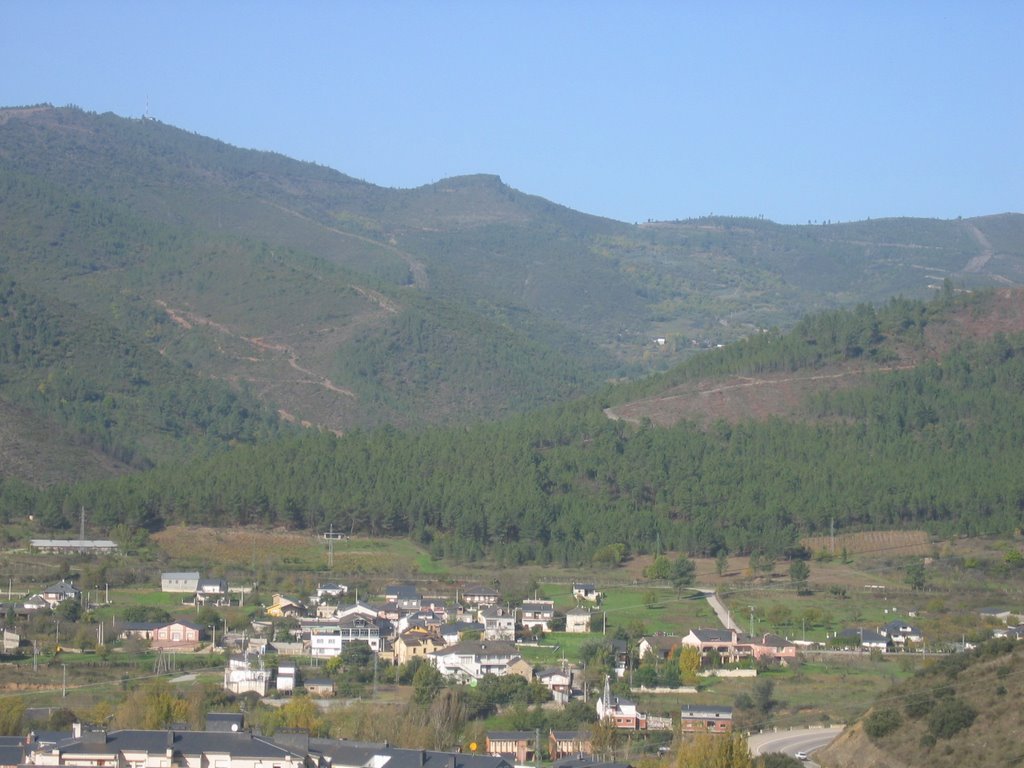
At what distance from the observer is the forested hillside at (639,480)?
2702 inches

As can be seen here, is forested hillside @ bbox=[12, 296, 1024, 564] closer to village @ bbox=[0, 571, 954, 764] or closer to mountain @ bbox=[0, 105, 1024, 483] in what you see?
village @ bbox=[0, 571, 954, 764]

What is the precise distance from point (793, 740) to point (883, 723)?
440 centimetres

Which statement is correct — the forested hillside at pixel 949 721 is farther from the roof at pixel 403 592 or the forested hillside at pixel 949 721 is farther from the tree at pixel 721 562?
the tree at pixel 721 562

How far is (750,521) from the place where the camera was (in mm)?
68688

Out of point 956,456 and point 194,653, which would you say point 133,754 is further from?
point 956,456

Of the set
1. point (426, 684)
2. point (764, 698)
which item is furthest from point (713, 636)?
point (426, 684)

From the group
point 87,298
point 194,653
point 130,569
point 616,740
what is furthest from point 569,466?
point 87,298

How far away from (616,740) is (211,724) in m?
8.28

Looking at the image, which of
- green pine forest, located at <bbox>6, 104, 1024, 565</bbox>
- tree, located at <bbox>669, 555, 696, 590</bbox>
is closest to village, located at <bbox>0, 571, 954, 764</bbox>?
tree, located at <bbox>669, 555, 696, 590</bbox>

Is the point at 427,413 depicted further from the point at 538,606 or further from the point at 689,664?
the point at 689,664

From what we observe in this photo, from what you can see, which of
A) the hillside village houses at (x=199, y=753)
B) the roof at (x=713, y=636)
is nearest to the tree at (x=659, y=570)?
the roof at (x=713, y=636)

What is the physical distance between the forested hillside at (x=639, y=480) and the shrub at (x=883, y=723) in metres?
28.6

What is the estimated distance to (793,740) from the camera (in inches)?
1609

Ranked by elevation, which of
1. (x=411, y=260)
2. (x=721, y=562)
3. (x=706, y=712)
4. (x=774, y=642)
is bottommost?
(x=706, y=712)
